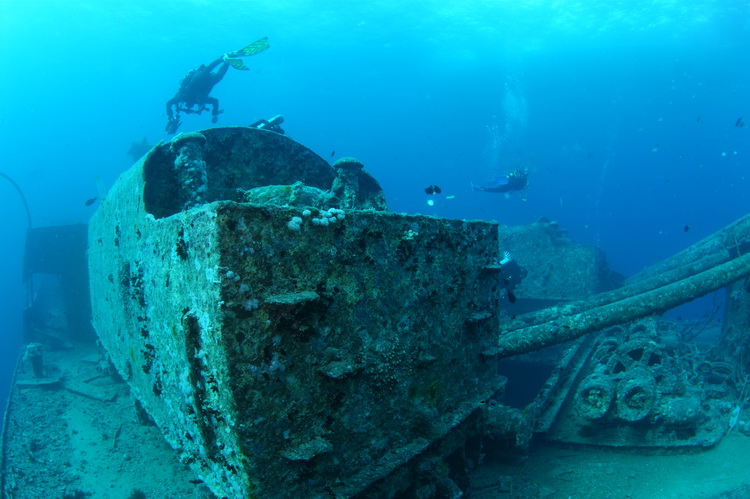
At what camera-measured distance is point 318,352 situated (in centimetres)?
205

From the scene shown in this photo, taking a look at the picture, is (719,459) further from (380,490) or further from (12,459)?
(12,459)

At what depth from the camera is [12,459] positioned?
4.84 m

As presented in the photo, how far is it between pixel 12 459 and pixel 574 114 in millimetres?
154298

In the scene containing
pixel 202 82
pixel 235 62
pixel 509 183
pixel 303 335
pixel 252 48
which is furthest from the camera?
pixel 509 183

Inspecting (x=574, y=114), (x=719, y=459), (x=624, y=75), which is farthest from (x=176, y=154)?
(x=574, y=114)

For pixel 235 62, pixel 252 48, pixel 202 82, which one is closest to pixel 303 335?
pixel 235 62

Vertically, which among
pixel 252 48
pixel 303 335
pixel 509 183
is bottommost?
pixel 303 335

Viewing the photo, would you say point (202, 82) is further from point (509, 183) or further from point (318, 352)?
point (318, 352)

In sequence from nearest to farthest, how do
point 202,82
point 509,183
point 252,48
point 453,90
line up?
point 252,48 < point 202,82 < point 509,183 < point 453,90

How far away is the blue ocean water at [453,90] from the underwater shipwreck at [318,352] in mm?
6979

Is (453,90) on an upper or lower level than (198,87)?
upper

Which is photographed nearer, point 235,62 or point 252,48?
point 235,62

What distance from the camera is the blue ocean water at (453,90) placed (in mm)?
46625

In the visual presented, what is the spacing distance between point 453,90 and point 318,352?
128 m
